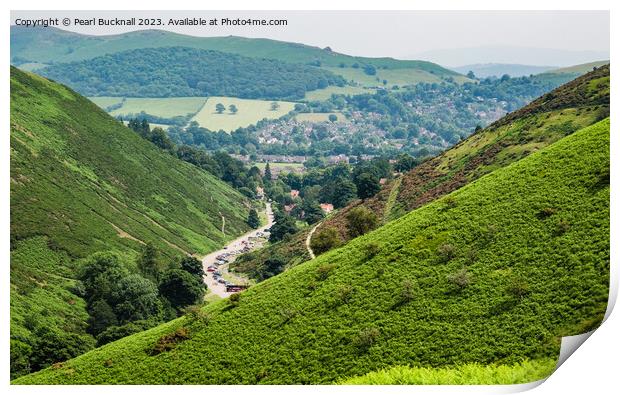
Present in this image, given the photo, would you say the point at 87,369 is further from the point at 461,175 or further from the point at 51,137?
the point at 51,137

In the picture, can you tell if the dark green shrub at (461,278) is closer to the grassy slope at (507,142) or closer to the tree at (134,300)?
the grassy slope at (507,142)

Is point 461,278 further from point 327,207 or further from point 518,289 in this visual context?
point 327,207

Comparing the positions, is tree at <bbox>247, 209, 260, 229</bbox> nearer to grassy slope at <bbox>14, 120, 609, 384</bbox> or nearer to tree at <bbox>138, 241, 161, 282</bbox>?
tree at <bbox>138, 241, 161, 282</bbox>

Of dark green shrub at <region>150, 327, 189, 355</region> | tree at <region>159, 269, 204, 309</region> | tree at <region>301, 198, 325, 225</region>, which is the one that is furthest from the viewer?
tree at <region>301, 198, 325, 225</region>

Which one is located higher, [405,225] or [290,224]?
[405,225]

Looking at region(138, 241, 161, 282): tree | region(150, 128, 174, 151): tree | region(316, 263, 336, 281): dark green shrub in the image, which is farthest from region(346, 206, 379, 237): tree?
region(150, 128, 174, 151): tree

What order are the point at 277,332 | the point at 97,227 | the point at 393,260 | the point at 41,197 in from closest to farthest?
the point at 277,332, the point at 393,260, the point at 41,197, the point at 97,227
